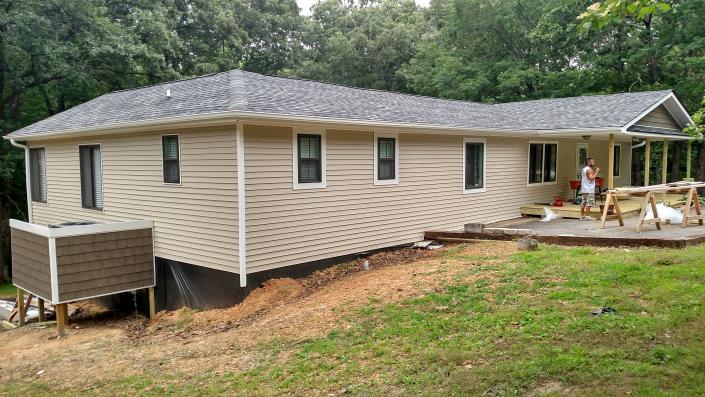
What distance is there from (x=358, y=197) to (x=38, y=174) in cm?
971

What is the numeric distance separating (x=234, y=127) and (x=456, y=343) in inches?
205

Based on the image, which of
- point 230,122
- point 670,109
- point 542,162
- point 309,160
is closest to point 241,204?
point 230,122

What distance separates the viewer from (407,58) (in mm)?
34938

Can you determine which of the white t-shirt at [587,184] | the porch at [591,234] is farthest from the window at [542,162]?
the porch at [591,234]

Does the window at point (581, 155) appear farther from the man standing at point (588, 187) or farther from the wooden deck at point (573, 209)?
the man standing at point (588, 187)

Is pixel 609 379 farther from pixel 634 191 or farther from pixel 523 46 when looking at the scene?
pixel 523 46

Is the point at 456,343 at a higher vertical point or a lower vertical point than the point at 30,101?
lower

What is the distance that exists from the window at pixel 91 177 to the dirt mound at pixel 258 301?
4.78 meters

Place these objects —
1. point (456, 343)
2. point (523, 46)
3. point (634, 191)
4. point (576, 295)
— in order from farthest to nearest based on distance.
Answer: point (523, 46), point (634, 191), point (576, 295), point (456, 343)

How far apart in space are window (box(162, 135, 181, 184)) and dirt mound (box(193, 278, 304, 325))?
2.65 m

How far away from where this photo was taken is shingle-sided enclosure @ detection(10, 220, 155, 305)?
9438mm

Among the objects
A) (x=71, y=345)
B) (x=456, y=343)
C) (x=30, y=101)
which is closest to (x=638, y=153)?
(x=456, y=343)

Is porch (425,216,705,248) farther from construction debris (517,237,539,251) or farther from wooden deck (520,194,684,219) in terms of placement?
construction debris (517,237,539,251)

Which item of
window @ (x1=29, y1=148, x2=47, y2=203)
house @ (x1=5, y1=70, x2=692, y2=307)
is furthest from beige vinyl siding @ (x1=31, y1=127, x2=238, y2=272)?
window @ (x1=29, y1=148, x2=47, y2=203)
